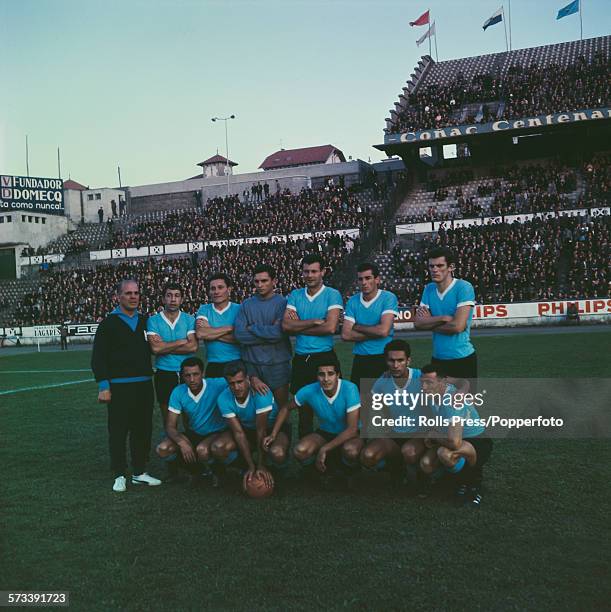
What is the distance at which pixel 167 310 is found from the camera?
24.3 feet

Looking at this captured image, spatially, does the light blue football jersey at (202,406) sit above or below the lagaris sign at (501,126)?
below

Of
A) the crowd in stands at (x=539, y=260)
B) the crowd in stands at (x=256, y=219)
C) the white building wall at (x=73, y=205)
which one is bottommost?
the crowd in stands at (x=539, y=260)

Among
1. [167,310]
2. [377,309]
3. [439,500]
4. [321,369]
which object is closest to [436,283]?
[377,309]

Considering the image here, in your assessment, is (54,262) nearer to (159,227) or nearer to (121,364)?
(159,227)

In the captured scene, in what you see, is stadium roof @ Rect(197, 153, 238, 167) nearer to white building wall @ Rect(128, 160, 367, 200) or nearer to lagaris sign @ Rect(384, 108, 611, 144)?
white building wall @ Rect(128, 160, 367, 200)

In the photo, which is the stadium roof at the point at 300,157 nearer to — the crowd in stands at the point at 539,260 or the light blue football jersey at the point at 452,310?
the crowd in stands at the point at 539,260

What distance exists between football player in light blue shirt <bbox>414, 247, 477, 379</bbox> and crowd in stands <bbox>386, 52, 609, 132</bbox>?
1290 inches

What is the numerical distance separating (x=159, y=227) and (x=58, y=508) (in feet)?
131

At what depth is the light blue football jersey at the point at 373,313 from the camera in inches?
269

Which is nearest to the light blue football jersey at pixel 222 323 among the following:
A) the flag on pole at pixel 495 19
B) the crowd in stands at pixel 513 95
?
the crowd in stands at pixel 513 95

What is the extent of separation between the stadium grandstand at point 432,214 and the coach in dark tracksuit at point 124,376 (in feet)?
79.8

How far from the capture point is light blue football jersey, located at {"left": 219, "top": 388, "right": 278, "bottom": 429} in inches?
258

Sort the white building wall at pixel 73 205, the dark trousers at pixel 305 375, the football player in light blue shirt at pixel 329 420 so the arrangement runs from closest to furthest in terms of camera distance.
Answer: the football player in light blue shirt at pixel 329 420, the dark trousers at pixel 305 375, the white building wall at pixel 73 205

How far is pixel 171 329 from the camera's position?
7.35 metres
